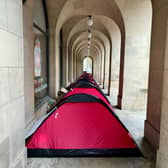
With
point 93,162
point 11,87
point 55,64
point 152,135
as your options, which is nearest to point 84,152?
point 93,162

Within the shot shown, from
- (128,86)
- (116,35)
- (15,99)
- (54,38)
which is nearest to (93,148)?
(15,99)

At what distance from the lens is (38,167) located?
192 cm

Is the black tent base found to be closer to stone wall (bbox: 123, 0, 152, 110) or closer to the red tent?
the red tent

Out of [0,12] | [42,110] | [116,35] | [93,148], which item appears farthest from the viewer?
[116,35]

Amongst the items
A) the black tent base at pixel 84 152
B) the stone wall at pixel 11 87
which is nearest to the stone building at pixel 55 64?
the stone wall at pixel 11 87

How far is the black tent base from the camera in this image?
2.11 meters

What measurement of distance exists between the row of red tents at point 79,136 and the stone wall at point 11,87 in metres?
0.44

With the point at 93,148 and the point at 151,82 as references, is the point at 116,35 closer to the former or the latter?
the point at 151,82

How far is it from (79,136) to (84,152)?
215 millimetres

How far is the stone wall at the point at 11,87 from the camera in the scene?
1.34m

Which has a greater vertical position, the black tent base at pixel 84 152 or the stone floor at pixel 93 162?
the black tent base at pixel 84 152

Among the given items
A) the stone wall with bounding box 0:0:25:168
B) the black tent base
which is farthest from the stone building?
the black tent base

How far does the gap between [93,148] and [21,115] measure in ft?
3.42

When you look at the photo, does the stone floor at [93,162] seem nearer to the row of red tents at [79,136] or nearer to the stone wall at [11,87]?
the row of red tents at [79,136]
